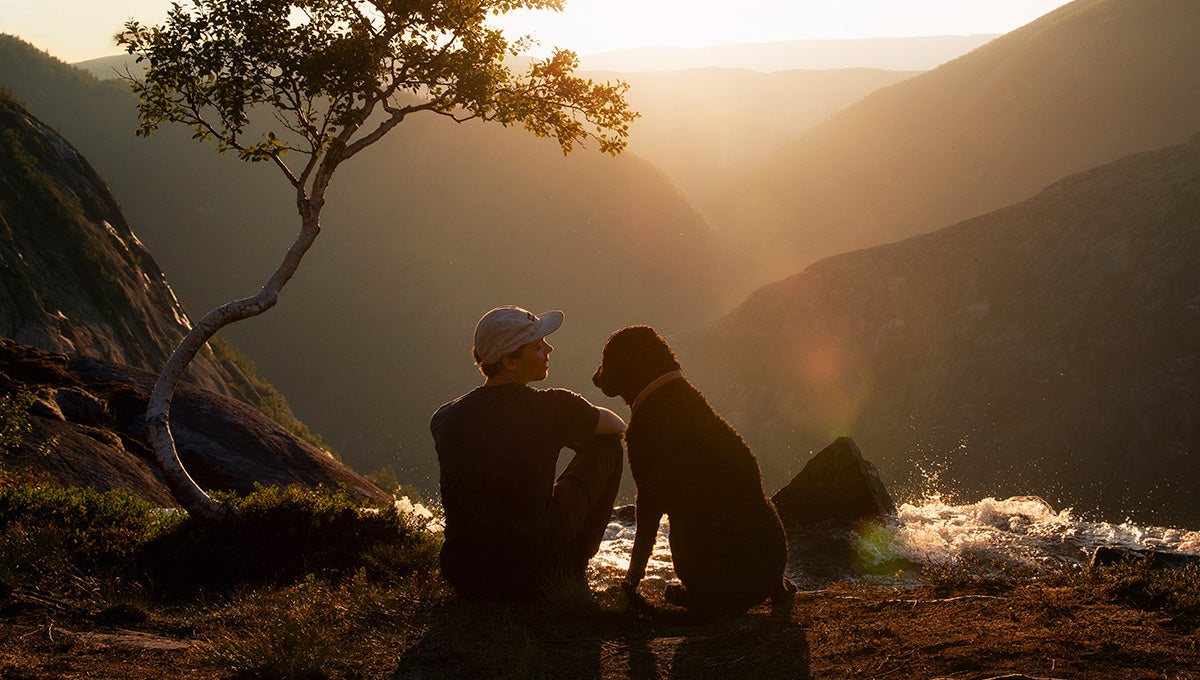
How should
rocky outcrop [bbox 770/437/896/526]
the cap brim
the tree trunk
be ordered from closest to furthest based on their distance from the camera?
the cap brim → the tree trunk → rocky outcrop [bbox 770/437/896/526]

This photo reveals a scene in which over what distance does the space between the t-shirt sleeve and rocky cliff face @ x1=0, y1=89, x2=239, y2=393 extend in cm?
1795

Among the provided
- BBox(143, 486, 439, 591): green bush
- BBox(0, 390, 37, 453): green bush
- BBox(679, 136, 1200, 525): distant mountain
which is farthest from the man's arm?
BBox(679, 136, 1200, 525): distant mountain

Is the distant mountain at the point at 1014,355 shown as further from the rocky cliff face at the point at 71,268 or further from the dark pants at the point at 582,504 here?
the dark pants at the point at 582,504

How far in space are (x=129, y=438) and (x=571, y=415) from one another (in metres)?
9.14

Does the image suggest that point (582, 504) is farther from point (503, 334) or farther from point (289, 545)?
point (289, 545)

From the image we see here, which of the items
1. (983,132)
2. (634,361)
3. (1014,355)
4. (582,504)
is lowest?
(582,504)

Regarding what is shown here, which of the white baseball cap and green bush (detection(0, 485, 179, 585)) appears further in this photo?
green bush (detection(0, 485, 179, 585))

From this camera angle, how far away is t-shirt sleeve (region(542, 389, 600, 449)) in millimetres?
4547

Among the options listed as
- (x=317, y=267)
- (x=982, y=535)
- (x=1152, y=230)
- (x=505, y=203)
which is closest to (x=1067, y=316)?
(x=1152, y=230)

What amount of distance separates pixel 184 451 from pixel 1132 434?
49144mm

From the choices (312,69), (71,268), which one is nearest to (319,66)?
(312,69)

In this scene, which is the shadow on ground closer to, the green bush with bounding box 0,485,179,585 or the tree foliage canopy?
the green bush with bounding box 0,485,179,585

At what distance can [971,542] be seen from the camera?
868 cm

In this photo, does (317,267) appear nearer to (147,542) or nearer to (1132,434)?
(1132,434)
